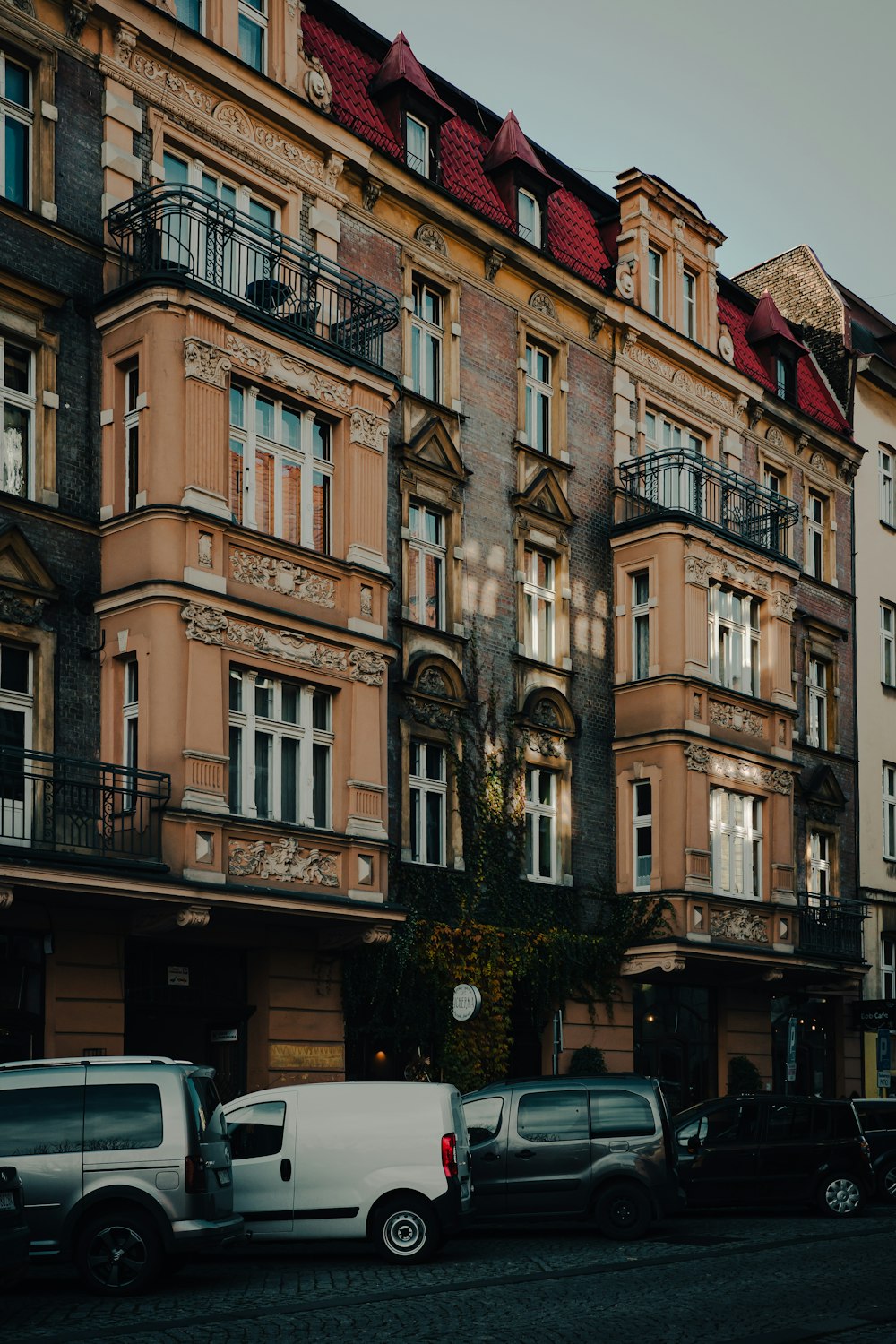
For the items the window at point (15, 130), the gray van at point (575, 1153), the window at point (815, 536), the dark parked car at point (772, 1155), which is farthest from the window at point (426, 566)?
the window at point (815, 536)

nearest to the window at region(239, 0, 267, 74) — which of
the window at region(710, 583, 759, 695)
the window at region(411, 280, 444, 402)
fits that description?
the window at region(411, 280, 444, 402)

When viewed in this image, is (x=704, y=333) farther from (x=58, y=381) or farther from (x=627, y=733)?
(x=58, y=381)

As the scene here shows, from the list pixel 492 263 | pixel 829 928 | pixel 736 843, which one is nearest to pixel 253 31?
pixel 492 263

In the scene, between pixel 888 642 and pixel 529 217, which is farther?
pixel 888 642

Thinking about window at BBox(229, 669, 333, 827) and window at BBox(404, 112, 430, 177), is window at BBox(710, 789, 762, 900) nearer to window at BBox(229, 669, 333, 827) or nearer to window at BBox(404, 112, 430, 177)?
window at BBox(229, 669, 333, 827)

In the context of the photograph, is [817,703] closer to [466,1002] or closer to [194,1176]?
[466,1002]

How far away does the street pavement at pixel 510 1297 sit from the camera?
12.4 m

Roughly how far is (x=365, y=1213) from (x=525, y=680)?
12.6 meters

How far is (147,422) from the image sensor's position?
2112 cm

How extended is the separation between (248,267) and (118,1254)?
45.0 ft

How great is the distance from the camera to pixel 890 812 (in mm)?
38469

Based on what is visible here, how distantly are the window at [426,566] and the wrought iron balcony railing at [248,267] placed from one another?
258 centimetres

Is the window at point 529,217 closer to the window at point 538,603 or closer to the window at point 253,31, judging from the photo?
the window at point 538,603

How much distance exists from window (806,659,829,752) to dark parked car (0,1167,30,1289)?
82.4 feet
